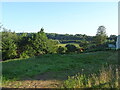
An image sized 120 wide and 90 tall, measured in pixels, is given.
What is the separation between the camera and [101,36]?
3241cm

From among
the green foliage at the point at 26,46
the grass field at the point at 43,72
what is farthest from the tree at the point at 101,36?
the grass field at the point at 43,72

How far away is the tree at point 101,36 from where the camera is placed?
32156 millimetres

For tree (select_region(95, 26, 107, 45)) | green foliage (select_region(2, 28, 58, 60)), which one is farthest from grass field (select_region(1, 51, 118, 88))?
tree (select_region(95, 26, 107, 45))

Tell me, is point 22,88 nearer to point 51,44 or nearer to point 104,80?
point 104,80

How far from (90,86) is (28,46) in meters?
20.9

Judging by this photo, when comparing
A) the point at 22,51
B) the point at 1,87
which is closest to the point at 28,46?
the point at 22,51

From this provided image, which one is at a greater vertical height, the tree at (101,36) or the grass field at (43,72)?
the tree at (101,36)

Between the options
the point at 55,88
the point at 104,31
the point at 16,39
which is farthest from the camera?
the point at 104,31

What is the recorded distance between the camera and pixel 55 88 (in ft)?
14.6

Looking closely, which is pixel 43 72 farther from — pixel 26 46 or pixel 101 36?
pixel 101 36

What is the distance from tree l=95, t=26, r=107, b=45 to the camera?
1266 inches

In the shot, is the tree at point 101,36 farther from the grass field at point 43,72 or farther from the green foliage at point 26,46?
the grass field at point 43,72

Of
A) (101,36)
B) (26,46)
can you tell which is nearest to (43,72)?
(26,46)

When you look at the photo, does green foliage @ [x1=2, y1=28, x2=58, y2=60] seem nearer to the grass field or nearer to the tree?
the tree
